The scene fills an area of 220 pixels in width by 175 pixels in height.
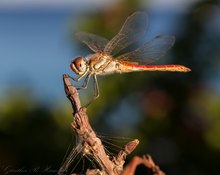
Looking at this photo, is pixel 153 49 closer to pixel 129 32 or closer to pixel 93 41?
pixel 129 32

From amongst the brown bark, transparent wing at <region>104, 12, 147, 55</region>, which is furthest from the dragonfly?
the brown bark

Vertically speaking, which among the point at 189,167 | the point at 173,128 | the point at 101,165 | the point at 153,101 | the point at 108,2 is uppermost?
the point at 108,2

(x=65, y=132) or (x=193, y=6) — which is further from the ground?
(x=193, y=6)

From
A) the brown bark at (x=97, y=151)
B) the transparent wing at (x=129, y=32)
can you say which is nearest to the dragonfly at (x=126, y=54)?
the transparent wing at (x=129, y=32)

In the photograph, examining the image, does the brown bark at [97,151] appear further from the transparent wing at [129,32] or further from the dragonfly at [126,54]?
the transparent wing at [129,32]

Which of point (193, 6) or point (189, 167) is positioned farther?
point (193, 6)

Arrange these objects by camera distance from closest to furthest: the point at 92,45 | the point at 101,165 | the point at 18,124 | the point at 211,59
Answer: the point at 101,165 < the point at 92,45 < the point at 18,124 < the point at 211,59

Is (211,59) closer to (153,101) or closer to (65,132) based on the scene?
(153,101)

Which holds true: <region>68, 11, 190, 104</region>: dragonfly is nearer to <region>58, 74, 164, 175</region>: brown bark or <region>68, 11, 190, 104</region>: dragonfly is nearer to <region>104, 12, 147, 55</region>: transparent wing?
<region>104, 12, 147, 55</region>: transparent wing

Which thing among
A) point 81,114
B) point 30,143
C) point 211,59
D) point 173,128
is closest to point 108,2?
point 211,59
